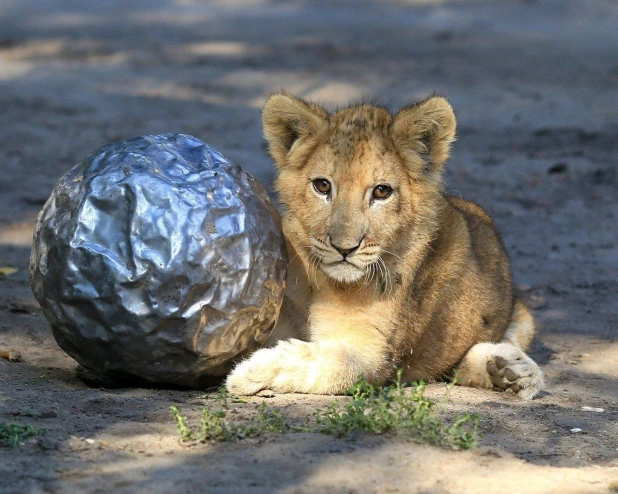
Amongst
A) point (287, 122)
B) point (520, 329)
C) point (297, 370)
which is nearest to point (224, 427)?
point (297, 370)

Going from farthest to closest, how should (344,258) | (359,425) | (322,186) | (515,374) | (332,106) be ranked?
(332,106) → (515,374) → (322,186) → (344,258) → (359,425)

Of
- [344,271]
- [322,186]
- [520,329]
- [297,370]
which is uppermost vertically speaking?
[322,186]

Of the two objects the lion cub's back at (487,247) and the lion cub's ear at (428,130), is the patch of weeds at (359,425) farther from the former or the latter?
the lion cub's back at (487,247)

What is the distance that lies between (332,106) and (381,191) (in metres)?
7.46

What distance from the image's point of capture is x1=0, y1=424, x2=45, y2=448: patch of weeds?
449 centimetres

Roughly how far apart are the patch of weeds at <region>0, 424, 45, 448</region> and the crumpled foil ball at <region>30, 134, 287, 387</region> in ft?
2.88

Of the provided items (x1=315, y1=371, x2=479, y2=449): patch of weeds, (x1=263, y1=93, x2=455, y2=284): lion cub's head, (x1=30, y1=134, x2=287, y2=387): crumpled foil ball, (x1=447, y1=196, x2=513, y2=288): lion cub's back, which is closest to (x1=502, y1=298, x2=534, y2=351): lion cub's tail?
(x1=447, y1=196, x2=513, y2=288): lion cub's back

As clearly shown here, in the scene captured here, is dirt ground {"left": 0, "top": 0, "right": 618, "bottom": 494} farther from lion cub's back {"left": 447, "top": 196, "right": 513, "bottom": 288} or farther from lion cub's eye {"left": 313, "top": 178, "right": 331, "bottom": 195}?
lion cub's eye {"left": 313, "top": 178, "right": 331, "bottom": 195}

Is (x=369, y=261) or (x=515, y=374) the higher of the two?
(x=369, y=261)

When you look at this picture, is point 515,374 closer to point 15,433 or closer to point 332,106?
point 15,433

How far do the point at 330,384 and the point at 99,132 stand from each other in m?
7.40

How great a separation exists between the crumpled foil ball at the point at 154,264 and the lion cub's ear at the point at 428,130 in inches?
39.6

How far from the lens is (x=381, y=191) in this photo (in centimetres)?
598

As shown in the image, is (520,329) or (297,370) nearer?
(297,370)
